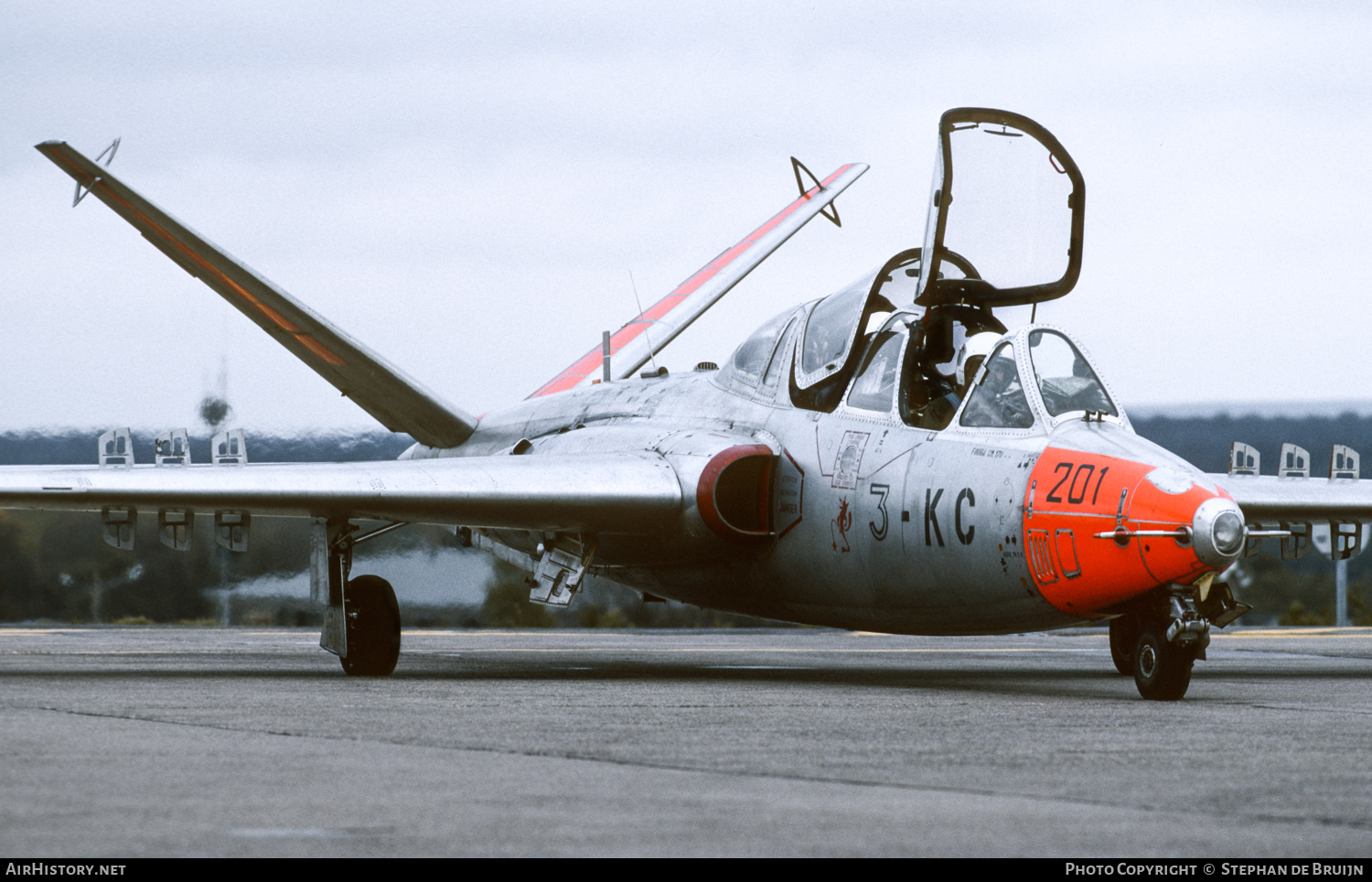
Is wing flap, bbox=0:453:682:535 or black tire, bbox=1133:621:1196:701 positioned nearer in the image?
black tire, bbox=1133:621:1196:701

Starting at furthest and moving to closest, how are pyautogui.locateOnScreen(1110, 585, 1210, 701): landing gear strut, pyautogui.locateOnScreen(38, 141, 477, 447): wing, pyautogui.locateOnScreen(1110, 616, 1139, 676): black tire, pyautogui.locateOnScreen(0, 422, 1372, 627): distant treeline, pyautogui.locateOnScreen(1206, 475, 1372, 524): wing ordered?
1. pyautogui.locateOnScreen(0, 422, 1372, 627): distant treeline
2. pyautogui.locateOnScreen(38, 141, 477, 447): wing
3. pyautogui.locateOnScreen(1206, 475, 1372, 524): wing
4. pyautogui.locateOnScreen(1110, 616, 1139, 676): black tire
5. pyautogui.locateOnScreen(1110, 585, 1210, 701): landing gear strut

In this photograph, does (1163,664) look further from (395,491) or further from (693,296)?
(693,296)

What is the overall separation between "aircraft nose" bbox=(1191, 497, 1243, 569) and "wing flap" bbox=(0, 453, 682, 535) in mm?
4489

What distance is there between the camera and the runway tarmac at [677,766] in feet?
15.5

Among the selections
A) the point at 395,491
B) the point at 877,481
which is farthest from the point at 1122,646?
the point at 395,491

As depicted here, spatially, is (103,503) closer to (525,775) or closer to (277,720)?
(277,720)

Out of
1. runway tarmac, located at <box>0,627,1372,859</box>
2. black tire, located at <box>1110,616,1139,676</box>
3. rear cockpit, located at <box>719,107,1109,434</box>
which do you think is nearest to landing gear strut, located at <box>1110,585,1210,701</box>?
runway tarmac, located at <box>0,627,1372,859</box>

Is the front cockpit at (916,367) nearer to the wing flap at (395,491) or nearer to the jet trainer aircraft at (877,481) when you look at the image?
the jet trainer aircraft at (877,481)

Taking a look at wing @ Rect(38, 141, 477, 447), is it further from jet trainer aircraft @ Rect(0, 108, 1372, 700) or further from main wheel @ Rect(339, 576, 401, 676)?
main wheel @ Rect(339, 576, 401, 676)

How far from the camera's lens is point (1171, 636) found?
10.0 m

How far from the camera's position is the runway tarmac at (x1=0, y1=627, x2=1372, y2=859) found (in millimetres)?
4734

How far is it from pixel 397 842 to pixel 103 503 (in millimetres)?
8819

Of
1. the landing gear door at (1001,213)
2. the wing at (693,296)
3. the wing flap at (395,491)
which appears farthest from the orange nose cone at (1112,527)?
the wing at (693,296)

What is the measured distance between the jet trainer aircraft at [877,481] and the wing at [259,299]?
0.03m
